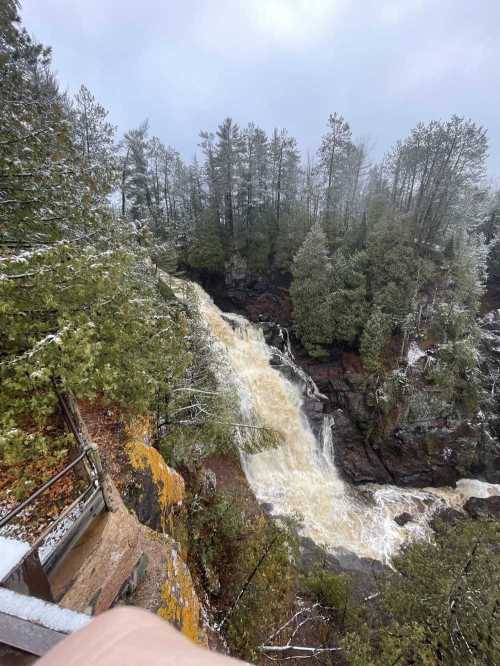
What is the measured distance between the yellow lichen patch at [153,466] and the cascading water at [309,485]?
6944 millimetres

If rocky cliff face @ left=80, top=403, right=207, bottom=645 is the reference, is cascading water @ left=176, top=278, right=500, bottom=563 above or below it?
below

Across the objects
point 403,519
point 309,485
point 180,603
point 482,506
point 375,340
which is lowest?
point 482,506

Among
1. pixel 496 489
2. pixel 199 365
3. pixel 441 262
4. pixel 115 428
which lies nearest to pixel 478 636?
pixel 115 428

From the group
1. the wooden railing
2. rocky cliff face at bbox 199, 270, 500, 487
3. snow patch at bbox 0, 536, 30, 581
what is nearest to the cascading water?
rocky cliff face at bbox 199, 270, 500, 487

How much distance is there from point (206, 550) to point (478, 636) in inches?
229

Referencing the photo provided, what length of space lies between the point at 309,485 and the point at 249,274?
56.5 feet

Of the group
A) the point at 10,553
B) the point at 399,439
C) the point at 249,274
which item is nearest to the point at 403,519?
the point at 399,439

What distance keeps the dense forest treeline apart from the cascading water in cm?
181

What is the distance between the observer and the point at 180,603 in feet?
13.4

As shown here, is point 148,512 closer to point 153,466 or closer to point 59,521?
point 153,466

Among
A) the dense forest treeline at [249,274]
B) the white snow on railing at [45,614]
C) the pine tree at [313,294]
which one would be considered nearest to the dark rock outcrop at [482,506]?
the dense forest treeline at [249,274]

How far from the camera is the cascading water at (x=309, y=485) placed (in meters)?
12.8

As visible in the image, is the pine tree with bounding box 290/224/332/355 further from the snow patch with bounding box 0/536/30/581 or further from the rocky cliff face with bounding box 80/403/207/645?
the snow patch with bounding box 0/536/30/581

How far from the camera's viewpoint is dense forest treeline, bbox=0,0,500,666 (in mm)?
4258
